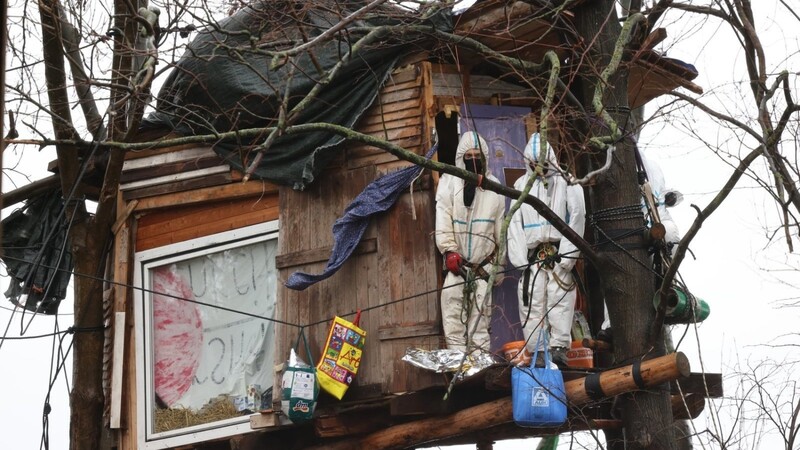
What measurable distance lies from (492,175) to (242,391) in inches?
133

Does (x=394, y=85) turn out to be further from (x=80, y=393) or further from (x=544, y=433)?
(x=80, y=393)

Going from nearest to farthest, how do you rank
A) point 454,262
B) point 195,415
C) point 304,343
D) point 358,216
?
1. point 454,262
2. point 358,216
3. point 304,343
4. point 195,415

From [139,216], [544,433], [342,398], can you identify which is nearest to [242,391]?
[342,398]

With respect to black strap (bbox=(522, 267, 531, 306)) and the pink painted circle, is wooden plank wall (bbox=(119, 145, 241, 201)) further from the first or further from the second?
black strap (bbox=(522, 267, 531, 306))

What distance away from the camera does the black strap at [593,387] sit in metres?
7.80

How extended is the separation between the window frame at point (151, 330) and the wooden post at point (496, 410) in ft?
4.56

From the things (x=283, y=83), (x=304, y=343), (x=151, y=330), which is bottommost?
(x=304, y=343)

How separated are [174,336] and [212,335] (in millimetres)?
467

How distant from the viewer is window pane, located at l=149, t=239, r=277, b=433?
10.3m

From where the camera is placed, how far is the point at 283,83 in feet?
32.2

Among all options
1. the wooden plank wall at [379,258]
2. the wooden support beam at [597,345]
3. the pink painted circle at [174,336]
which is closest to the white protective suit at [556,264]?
the wooden support beam at [597,345]

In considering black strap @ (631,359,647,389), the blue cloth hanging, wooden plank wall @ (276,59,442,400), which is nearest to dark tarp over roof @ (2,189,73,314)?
wooden plank wall @ (276,59,442,400)

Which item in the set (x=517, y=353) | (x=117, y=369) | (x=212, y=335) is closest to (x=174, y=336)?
(x=212, y=335)

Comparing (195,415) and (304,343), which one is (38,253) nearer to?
(195,415)
